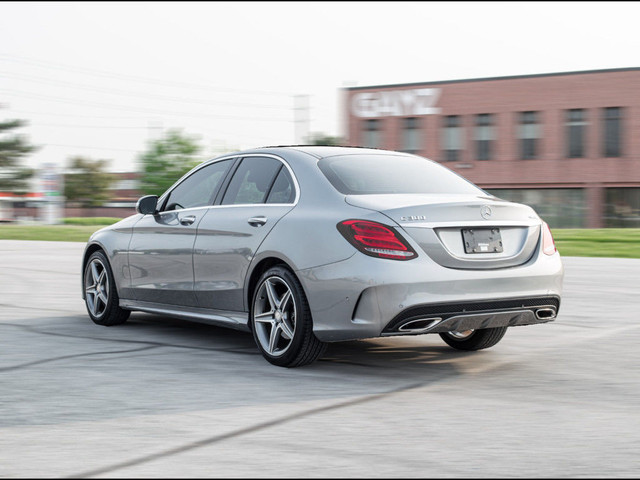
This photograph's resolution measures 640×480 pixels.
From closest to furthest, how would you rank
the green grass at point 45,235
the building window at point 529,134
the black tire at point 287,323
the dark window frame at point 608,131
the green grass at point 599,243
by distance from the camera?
the black tire at point 287,323 → the green grass at point 599,243 → the green grass at point 45,235 → the dark window frame at point 608,131 → the building window at point 529,134

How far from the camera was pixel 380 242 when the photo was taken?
20.8 feet

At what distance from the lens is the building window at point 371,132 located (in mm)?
60812

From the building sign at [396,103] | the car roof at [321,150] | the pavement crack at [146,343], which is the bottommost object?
the pavement crack at [146,343]

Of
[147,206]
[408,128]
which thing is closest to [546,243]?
[147,206]

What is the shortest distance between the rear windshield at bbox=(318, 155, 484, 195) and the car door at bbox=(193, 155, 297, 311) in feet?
1.19

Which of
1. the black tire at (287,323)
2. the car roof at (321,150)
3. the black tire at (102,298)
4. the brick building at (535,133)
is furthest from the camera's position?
the brick building at (535,133)

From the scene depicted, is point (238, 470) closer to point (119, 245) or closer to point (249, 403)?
point (249, 403)

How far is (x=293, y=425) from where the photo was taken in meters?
5.23

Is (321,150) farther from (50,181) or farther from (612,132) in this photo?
(50,181)

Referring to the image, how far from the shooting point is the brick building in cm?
5309

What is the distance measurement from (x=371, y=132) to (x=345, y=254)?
55.3 m

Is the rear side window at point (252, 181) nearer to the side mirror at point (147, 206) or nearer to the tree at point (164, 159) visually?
the side mirror at point (147, 206)

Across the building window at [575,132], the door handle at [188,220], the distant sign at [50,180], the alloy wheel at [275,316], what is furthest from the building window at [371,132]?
the alloy wheel at [275,316]

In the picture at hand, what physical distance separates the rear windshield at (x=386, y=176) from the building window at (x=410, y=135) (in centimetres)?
5215
